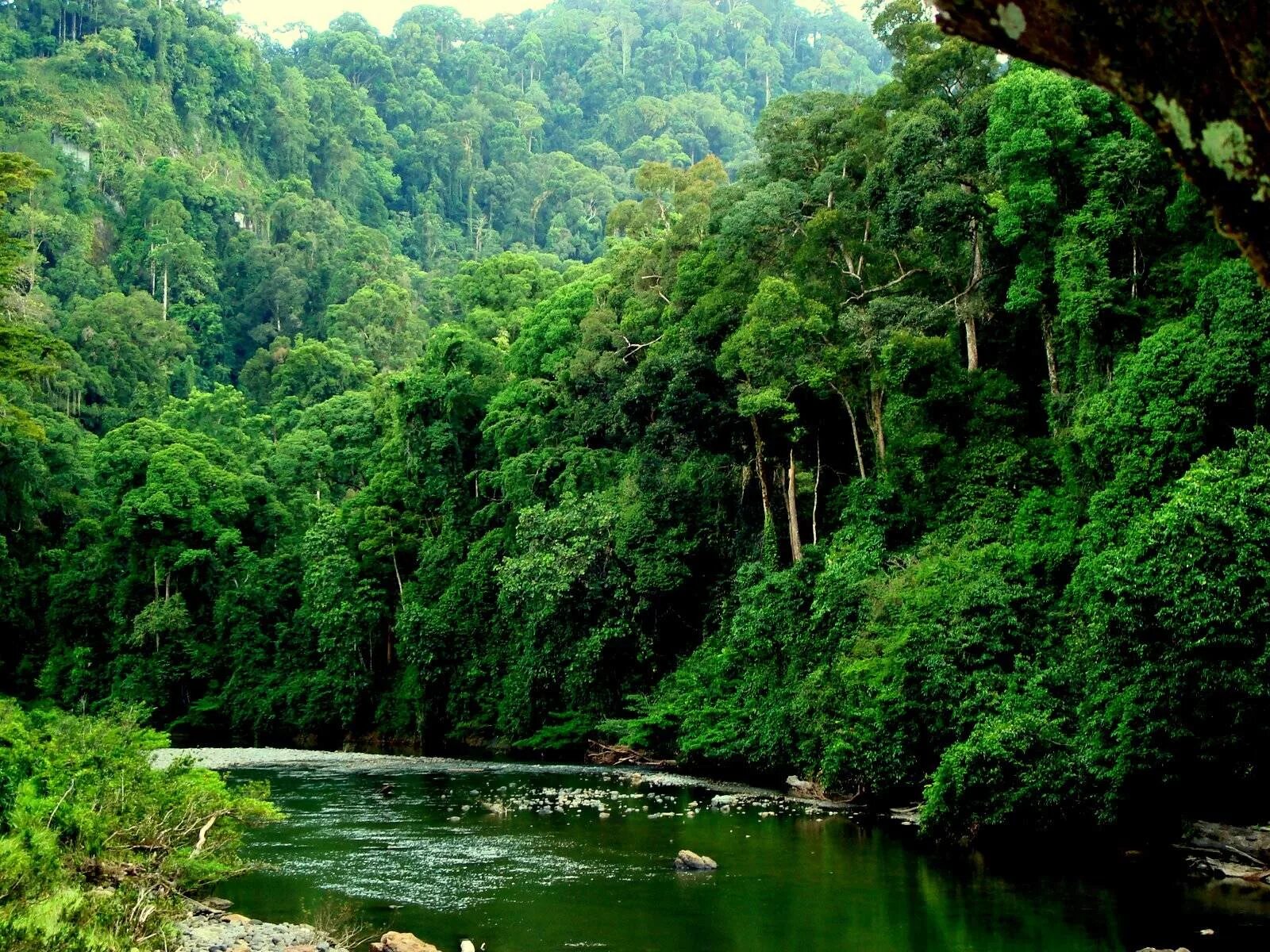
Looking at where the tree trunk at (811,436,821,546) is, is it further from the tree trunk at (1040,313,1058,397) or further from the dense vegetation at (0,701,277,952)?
the dense vegetation at (0,701,277,952)

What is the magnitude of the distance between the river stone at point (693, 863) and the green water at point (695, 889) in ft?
0.84

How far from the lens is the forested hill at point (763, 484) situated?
19391 mm

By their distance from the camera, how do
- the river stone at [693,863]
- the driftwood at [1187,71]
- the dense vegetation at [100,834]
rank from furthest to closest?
the river stone at [693,863] → the dense vegetation at [100,834] → the driftwood at [1187,71]

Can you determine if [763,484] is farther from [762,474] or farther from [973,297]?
[973,297]

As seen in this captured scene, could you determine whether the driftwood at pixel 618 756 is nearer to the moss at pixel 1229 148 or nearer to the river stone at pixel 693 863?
the river stone at pixel 693 863

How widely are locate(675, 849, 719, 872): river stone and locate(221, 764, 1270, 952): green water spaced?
10.1 inches

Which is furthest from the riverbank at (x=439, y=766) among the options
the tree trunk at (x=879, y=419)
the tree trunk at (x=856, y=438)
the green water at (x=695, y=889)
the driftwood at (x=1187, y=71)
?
the driftwood at (x=1187, y=71)

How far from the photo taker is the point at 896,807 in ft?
78.1

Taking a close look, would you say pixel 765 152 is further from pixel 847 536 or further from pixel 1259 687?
pixel 1259 687

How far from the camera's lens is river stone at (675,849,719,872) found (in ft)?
60.1

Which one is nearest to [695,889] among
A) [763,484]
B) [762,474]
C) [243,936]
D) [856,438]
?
[243,936]

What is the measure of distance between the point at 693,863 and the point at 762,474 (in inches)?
608

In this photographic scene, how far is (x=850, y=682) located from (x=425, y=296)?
6633 cm

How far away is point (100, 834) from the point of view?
1412 centimetres
